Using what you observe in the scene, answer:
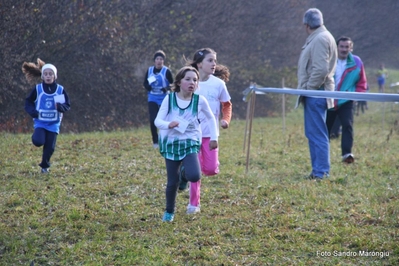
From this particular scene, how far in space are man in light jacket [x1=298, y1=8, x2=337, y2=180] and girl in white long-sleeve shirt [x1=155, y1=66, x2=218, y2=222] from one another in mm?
2841

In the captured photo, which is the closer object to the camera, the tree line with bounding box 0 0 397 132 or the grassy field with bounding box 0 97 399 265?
the grassy field with bounding box 0 97 399 265

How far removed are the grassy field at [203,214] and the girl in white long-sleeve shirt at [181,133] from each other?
1.46ft

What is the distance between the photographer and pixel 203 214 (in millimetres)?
6668

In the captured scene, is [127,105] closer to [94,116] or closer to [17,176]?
[94,116]

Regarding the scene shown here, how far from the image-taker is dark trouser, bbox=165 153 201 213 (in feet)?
20.4

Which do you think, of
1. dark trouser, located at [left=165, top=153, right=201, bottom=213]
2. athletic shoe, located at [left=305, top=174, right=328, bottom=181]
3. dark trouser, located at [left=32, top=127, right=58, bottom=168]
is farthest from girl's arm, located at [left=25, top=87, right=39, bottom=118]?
athletic shoe, located at [left=305, top=174, right=328, bottom=181]

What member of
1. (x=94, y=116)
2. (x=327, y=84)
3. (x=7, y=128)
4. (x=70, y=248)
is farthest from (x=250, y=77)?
(x=70, y=248)

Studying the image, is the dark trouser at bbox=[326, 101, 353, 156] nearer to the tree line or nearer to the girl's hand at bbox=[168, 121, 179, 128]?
the girl's hand at bbox=[168, 121, 179, 128]

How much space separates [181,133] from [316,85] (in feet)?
10.1

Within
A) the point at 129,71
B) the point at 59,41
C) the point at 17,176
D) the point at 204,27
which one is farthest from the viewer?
the point at 204,27

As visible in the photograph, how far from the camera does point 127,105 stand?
19.4 m

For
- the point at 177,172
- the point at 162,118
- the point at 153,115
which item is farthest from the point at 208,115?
the point at 153,115

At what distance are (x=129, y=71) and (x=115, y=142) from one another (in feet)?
21.2

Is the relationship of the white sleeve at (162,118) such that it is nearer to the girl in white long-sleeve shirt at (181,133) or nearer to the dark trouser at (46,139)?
the girl in white long-sleeve shirt at (181,133)
